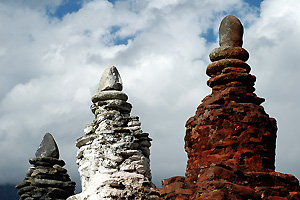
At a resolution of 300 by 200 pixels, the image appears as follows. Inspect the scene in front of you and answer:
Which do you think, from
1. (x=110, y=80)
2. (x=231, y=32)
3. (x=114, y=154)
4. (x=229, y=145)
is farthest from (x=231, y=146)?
(x=110, y=80)

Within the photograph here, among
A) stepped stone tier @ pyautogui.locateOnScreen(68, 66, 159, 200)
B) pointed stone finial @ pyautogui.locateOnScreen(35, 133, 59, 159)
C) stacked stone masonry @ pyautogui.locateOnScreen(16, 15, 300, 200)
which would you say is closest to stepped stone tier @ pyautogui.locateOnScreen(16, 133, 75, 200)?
pointed stone finial @ pyautogui.locateOnScreen(35, 133, 59, 159)

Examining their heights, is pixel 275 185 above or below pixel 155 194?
below

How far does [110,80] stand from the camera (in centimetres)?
1302

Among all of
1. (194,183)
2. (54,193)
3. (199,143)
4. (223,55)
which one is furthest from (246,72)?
(54,193)

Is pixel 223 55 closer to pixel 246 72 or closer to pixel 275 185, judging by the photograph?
pixel 246 72

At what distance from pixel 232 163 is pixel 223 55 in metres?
1.99

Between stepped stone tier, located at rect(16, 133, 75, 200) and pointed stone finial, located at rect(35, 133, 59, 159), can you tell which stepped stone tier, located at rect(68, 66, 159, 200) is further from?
pointed stone finial, located at rect(35, 133, 59, 159)

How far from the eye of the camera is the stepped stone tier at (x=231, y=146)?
631 centimetres

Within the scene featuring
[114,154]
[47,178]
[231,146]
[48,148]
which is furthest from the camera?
[48,148]

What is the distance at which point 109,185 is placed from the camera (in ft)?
35.8

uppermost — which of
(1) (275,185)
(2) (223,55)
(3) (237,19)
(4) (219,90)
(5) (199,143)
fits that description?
(3) (237,19)

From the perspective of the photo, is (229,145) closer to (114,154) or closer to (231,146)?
Answer: (231,146)

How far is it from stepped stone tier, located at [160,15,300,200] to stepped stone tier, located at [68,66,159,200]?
4.05 m

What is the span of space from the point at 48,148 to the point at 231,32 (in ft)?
34.3
